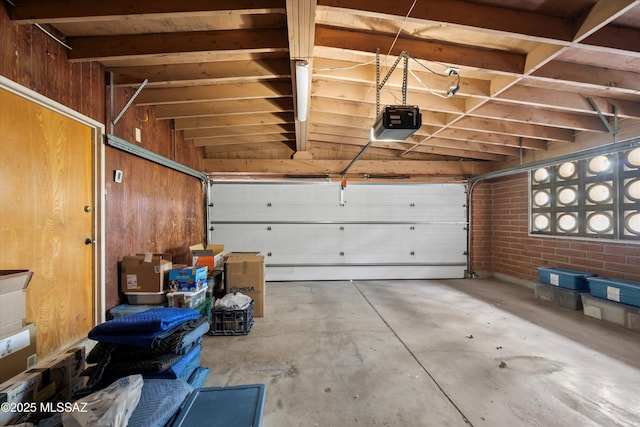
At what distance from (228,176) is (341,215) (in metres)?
2.33

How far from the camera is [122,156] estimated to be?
2758 millimetres

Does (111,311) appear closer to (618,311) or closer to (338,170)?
(338,170)

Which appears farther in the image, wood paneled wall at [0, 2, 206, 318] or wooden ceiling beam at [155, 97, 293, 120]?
wooden ceiling beam at [155, 97, 293, 120]

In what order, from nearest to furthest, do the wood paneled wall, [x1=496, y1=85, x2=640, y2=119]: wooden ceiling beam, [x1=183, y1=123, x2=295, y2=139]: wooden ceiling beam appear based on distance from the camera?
the wood paneled wall < [x1=496, y1=85, x2=640, y2=119]: wooden ceiling beam < [x1=183, y1=123, x2=295, y2=139]: wooden ceiling beam

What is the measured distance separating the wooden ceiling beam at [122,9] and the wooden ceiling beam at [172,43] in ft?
1.18

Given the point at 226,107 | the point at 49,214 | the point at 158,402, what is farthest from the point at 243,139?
the point at 158,402

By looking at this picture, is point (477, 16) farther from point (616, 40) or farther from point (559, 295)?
point (559, 295)

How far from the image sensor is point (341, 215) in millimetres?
5277

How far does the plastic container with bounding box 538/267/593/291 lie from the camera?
350 centimetres

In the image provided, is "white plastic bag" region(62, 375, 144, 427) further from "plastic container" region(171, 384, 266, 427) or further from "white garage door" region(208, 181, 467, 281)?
"white garage door" region(208, 181, 467, 281)

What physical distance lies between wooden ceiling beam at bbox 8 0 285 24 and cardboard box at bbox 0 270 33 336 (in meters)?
1.62

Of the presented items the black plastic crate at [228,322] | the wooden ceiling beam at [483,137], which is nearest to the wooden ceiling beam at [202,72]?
the black plastic crate at [228,322]

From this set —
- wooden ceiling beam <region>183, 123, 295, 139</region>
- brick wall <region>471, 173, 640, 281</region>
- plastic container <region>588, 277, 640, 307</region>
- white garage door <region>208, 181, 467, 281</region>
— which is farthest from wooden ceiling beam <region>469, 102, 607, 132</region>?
wooden ceiling beam <region>183, 123, 295, 139</region>

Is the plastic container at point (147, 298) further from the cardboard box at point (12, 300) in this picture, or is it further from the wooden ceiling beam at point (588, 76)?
the wooden ceiling beam at point (588, 76)
